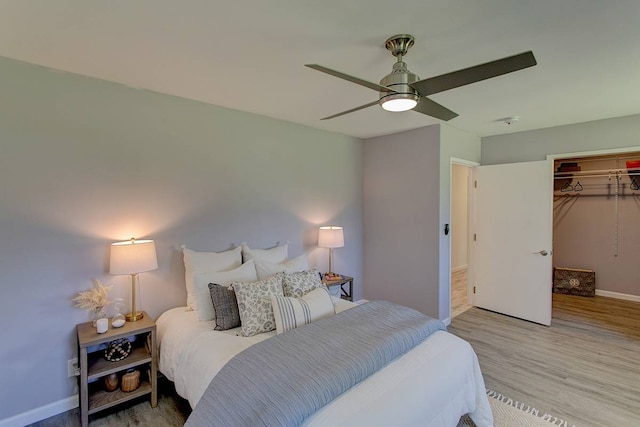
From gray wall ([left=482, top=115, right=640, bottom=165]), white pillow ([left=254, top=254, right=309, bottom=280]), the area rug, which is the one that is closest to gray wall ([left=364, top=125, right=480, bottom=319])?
gray wall ([left=482, top=115, right=640, bottom=165])

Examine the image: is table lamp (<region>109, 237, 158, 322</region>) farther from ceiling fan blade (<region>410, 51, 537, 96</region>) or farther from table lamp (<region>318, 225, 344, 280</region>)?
ceiling fan blade (<region>410, 51, 537, 96</region>)

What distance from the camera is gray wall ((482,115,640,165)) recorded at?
3414 mm

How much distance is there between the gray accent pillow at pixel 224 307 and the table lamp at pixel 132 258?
515mm

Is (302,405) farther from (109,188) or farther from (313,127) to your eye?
(313,127)

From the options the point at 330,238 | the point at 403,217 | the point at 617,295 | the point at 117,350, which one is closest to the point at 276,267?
the point at 330,238

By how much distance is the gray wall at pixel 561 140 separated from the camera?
341 centimetres

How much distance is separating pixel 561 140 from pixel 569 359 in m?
2.55

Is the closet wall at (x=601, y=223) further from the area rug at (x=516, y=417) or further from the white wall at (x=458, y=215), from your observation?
the area rug at (x=516, y=417)

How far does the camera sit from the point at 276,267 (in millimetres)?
3031

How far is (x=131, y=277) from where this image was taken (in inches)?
100

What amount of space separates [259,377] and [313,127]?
2.98m

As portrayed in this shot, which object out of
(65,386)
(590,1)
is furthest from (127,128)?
(590,1)

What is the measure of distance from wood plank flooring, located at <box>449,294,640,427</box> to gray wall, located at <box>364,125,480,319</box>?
0.68 m

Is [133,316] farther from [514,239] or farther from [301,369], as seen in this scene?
[514,239]
